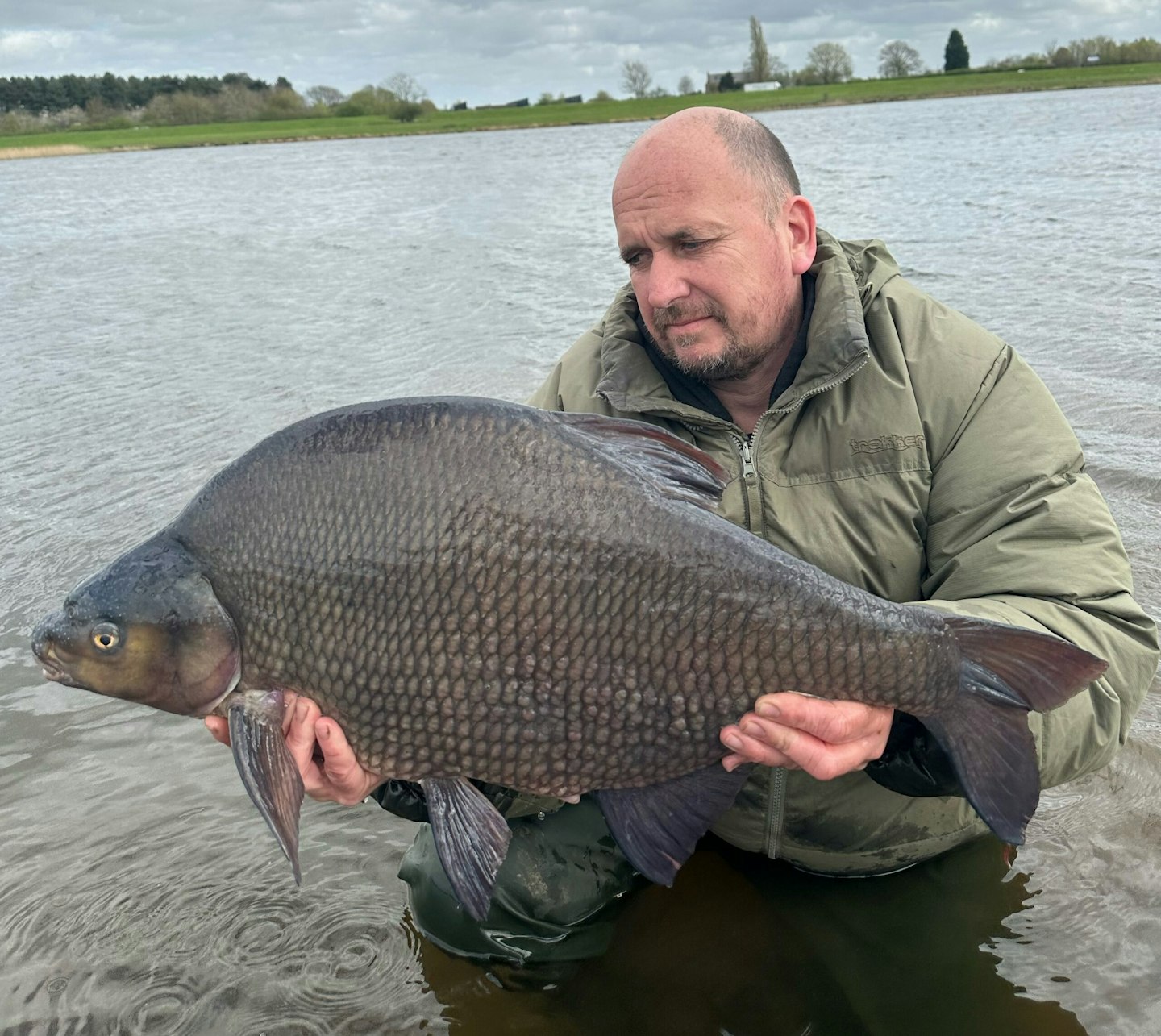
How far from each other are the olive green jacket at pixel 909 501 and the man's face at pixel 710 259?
0.41 ft

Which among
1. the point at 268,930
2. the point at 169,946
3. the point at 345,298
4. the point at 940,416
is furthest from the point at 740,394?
the point at 345,298

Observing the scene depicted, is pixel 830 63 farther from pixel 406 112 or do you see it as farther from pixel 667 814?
pixel 667 814

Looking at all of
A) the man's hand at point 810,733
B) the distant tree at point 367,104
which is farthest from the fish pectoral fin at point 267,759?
the distant tree at point 367,104

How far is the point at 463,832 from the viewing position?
2273mm

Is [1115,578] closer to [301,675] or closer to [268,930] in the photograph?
[301,675]

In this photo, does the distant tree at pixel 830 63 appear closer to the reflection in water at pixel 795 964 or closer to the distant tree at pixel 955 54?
the distant tree at pixel 955 54

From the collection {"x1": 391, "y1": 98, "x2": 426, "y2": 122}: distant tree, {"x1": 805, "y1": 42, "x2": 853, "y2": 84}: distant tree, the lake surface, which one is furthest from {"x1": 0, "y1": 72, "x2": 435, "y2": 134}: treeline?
the lake surface

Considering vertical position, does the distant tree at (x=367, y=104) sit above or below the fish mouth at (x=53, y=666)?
above

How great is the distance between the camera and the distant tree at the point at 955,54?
82250mm

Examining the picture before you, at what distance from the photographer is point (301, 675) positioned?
220cm

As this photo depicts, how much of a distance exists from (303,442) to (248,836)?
5.21ft

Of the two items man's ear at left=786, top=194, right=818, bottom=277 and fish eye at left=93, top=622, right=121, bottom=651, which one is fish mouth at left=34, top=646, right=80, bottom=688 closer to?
fish eye at left=93, top=622, right=121, bottom=651

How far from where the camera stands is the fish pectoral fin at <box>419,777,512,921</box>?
7.41 feet

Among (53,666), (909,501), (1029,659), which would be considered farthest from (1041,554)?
(53,666)
